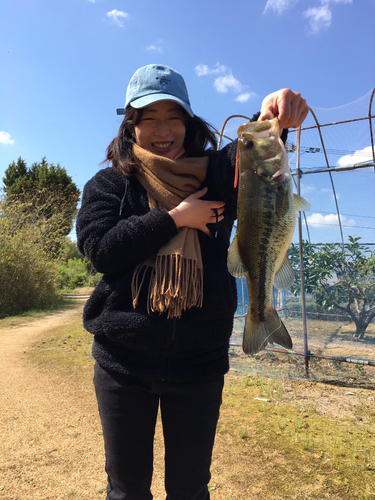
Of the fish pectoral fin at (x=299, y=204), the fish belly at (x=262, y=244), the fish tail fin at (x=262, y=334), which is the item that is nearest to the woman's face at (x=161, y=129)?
the fish belly at (x=262, y=244)

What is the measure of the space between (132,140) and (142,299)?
2.62 feet

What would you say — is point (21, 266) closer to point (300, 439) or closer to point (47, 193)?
point (47, 193)

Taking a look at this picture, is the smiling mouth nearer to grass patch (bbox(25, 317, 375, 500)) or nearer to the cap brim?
the cap brim

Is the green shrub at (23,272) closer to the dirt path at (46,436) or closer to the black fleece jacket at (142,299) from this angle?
the dirt path at (46,436)

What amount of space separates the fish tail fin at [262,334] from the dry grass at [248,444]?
1.71m

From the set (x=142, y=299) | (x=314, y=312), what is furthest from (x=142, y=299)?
(x=314, y=312)

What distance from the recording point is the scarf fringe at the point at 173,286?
149 cm

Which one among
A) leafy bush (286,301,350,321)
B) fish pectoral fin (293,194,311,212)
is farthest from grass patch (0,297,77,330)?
fish pectoral fin (293,194,311,212)

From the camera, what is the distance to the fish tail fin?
1.55 metres

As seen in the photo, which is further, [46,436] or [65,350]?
[65,350]

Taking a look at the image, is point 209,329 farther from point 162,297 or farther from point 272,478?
point 272,478

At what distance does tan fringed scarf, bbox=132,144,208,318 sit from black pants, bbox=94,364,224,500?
33 centimetres

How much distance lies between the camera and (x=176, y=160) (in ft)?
5.58

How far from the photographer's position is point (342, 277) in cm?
501
